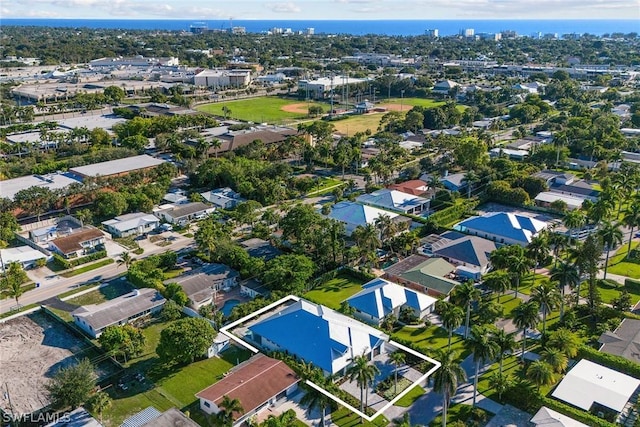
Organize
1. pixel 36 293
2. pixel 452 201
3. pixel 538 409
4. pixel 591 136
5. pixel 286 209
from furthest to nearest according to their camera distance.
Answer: pixel 591 136
pixel 452 201
pixel 286 209
pixel 36 293
pixel 538 409

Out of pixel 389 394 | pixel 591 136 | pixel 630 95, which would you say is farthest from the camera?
pixel 630 95

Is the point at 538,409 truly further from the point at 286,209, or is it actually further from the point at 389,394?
the point at 286,209

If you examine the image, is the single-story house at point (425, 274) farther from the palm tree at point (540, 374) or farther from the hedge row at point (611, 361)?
the palm tree at point (540, 374)

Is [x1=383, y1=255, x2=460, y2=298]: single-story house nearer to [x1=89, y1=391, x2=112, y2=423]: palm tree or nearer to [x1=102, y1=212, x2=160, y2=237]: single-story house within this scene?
[x1=89, y1=391, x2=112, y2=423]: palm tree

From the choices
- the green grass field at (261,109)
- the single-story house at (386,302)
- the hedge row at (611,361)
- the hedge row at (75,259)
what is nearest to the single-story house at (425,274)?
the single-story house at (386,302)

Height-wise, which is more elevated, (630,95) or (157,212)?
(630,95)

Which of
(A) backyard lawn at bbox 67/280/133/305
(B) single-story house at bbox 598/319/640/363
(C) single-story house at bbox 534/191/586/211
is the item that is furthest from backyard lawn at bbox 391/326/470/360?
(C) single-story house at bbox 534/191/586/211

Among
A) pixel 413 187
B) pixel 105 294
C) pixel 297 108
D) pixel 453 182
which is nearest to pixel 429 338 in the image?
pixel 105 294

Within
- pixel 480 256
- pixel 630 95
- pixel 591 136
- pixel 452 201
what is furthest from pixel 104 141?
pixel 630 95
